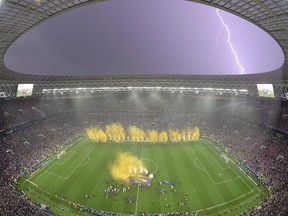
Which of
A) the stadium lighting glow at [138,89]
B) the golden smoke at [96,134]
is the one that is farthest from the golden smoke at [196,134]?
the golden smoke at [96,134]

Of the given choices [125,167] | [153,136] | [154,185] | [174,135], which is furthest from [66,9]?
[174,135]

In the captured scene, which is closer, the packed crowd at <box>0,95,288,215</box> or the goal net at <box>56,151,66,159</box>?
the packed crowd at <box>0,95,288,215</box>

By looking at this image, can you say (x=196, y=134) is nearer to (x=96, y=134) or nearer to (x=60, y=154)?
(x=96, y=134)

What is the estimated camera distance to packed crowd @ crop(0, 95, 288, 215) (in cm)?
3519

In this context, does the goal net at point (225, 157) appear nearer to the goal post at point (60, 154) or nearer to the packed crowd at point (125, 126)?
the packed crowd at point (125, 126)

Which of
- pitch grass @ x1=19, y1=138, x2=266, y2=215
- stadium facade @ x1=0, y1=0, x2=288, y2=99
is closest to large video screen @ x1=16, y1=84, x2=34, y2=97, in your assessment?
stadium facade @ x1=0, y1=0, x2=288, y2=99

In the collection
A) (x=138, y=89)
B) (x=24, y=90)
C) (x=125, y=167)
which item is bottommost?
(x=125, y=167)

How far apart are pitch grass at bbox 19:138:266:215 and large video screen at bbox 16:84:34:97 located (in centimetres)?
2434

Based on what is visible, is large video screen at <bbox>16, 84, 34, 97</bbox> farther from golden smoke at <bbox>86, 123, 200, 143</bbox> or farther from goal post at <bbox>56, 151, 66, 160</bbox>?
goal post at <bbox>56, 151, 66, 160</bbox>

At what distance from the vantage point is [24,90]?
6806 centimetres

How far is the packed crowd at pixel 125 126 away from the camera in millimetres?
35188

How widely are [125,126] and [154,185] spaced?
36.3 m

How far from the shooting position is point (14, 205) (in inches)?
1174

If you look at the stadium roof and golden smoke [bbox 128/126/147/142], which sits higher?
the stadium roof
